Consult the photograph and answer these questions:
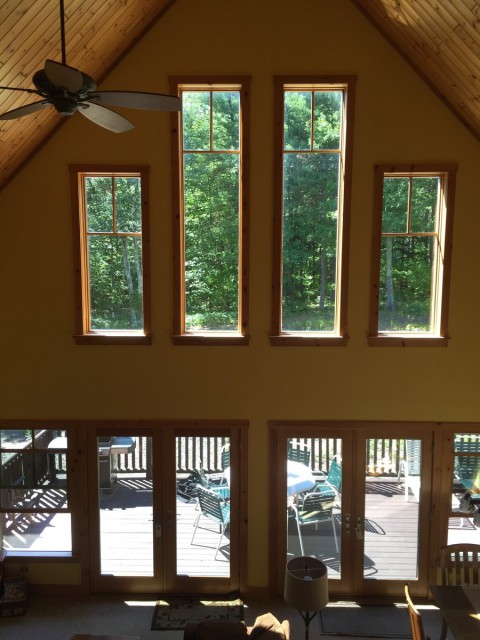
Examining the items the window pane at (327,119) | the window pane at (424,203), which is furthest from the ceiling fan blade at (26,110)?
the window pane at (424,203)

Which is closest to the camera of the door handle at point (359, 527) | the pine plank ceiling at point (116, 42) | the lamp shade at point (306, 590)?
the pine plank ceiling at point (116, 42)

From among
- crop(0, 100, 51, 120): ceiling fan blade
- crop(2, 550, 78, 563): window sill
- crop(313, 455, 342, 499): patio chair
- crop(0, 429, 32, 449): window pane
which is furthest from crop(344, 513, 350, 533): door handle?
crop(0, 100, 51, 120): ceiling fan blade

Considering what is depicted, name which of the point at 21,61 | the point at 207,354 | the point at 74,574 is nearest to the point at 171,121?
the point at 21,61

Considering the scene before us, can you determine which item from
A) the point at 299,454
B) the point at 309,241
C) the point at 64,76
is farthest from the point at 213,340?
the point at 64,76

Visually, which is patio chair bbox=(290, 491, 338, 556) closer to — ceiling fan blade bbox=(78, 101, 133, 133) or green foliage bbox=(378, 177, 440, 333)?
green foliage bbox=(378, 177, 440, 333)

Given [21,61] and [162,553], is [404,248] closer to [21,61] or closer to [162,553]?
[21,61]

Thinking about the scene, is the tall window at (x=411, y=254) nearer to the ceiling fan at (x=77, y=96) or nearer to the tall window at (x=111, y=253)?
the tall window at (x=111, y=253)

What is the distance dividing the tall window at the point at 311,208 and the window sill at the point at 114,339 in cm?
141

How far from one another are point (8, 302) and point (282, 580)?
4.36m

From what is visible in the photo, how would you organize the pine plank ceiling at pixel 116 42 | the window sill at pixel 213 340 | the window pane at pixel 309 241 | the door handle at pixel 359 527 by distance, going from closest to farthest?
the pine plank ceiling at pixel 116 42, the window pane at pixel 309 241, the window sill at pixel 213 340, the door handle at pixel 359 527

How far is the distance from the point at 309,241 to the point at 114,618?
4.56m

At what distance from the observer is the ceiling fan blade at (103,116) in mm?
2949

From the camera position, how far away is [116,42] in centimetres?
481

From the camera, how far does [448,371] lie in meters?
5.49
